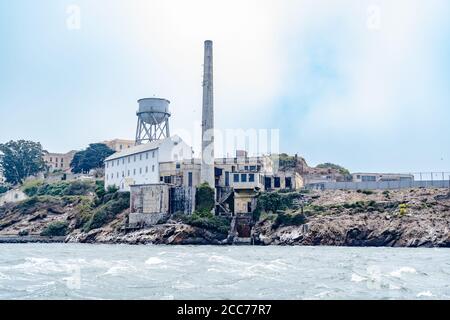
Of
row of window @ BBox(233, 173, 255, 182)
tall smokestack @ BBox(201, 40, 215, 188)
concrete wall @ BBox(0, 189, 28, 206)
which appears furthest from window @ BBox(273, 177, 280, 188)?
concrete wall @ BBox(0, 189, 28, 206)

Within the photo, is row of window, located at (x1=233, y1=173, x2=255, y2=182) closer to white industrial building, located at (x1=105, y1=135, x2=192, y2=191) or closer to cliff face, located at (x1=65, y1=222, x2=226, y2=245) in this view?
cliff face, located at (x1=65, y1=222, x2=226, y2=245)

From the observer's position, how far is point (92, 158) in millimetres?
99250

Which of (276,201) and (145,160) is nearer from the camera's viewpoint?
(276,201)

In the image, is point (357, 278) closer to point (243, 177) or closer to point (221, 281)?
point (221, 281)

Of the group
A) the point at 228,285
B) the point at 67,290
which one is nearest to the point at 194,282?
the point at 228,285

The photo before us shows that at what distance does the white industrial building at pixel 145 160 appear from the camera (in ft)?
225

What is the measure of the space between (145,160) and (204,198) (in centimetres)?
1193

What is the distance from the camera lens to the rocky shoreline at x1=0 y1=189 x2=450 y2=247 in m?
54.2

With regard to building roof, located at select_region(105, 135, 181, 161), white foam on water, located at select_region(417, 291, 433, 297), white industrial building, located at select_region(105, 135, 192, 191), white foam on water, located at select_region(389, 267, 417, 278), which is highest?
building roof, located at select_region(105, 135, 181, 161)

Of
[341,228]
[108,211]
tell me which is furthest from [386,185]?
[108,211]

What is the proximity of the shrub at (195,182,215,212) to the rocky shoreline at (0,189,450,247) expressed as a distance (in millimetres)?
3465

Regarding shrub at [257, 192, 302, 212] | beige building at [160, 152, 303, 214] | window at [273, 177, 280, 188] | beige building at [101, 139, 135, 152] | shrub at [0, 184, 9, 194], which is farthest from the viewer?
beige building at [101, 139, 135, 152]

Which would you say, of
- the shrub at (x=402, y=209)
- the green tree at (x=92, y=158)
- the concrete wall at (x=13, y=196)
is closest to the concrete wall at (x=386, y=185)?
the shrub at (x=402, y=209)
